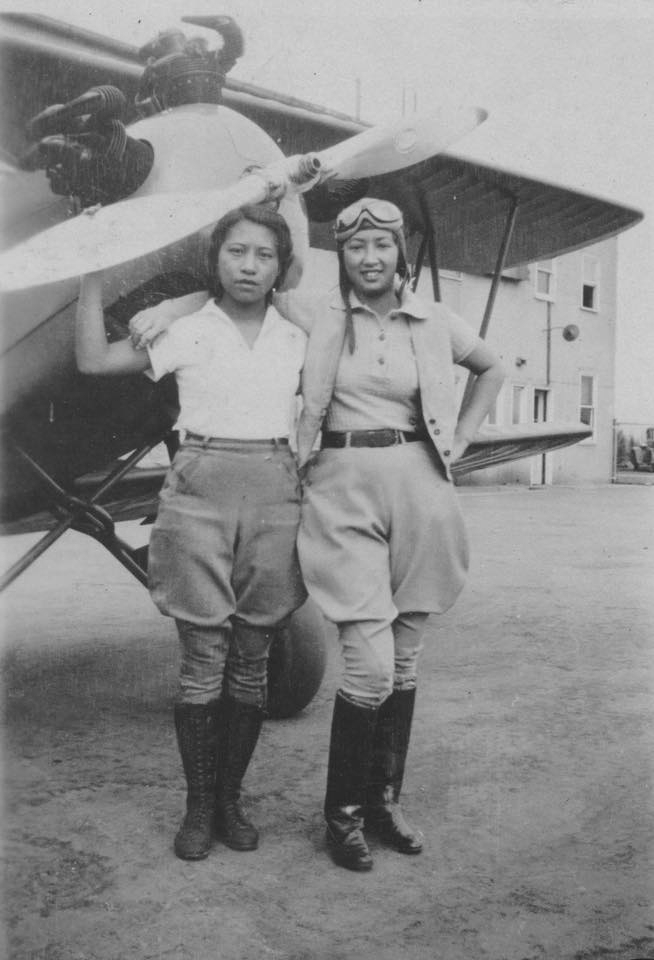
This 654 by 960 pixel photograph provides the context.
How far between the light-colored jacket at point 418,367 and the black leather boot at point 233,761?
627 mm

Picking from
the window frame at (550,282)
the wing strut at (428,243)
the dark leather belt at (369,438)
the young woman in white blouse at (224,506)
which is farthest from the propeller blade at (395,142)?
the window frame at (550,282)

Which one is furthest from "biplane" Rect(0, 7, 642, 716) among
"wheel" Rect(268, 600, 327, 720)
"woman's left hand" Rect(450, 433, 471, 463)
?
"woman's left hand" Rect(450, 433, 471, 463)

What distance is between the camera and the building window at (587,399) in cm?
2044

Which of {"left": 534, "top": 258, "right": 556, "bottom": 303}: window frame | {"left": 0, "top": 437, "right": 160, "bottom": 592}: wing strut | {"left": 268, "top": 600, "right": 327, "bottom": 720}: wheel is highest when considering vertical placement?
{"left": 534, "top": 258, "right": 556, "bottom": 303}: window frame

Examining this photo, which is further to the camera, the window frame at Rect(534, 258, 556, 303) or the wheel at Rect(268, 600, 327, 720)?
the window frame at Rect(534, 258, 556, 303)

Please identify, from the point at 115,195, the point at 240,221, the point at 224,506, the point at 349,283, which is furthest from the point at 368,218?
the point at 224,506

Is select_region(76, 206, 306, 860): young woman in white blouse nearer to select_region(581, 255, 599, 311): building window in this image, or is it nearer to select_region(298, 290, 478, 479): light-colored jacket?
select_region(298, 290, 478, 479): light-colored jacket

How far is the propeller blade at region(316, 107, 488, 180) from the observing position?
2611 millimetres

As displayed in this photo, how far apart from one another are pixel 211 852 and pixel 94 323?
1.25 m

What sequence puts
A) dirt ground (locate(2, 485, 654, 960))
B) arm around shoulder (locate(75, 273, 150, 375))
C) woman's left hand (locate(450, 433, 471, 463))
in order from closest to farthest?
dirt ground (locate(2, 485, 654, 960)) → arm around shoulder (locate(75, 273, 150, 375)) → woman's left hand (locate(450, 433, 471, 463))

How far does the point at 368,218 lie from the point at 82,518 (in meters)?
1.73

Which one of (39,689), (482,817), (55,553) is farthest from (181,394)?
(55,553)

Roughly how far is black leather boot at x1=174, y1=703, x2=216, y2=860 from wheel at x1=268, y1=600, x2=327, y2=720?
104 centimetres

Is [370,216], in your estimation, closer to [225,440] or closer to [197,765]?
[225,440]
